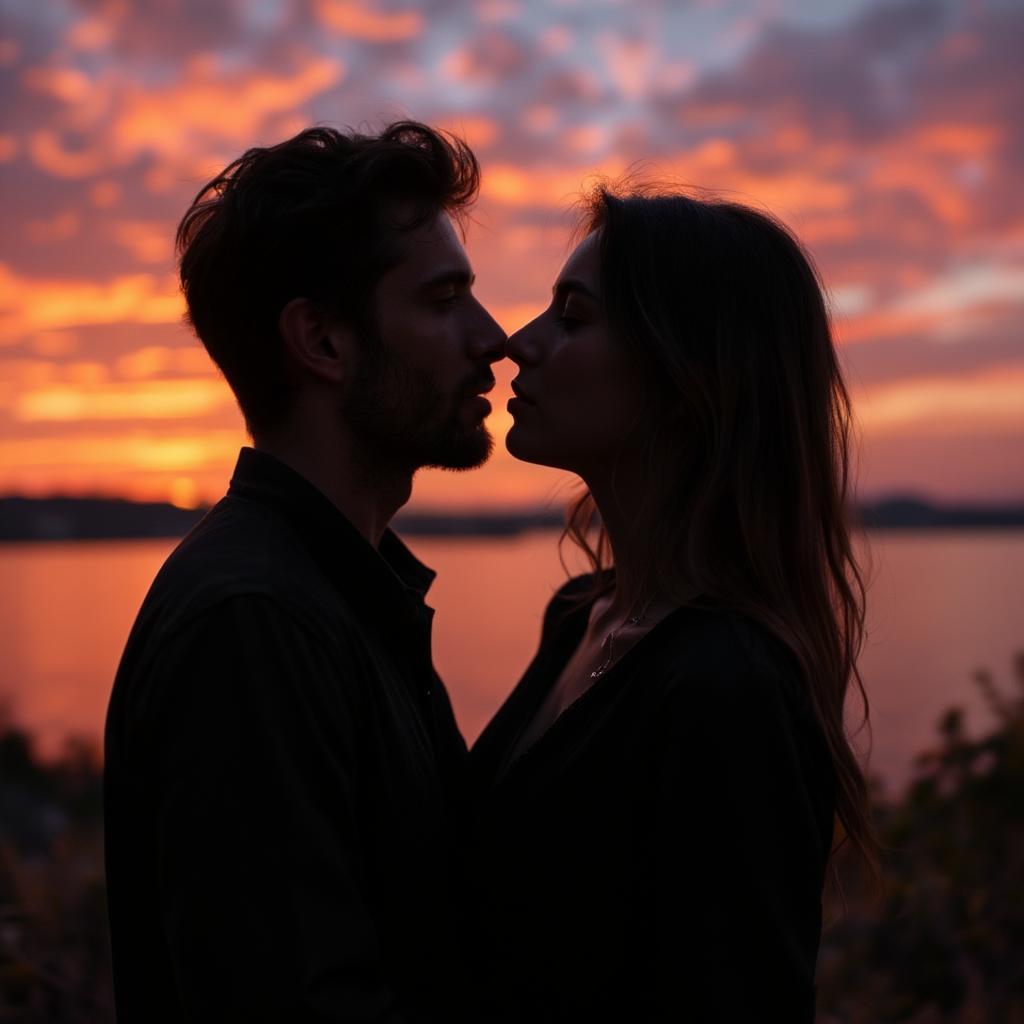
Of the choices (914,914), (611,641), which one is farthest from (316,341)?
(914,914)

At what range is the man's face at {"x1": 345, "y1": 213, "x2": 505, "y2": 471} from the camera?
2.61 meters

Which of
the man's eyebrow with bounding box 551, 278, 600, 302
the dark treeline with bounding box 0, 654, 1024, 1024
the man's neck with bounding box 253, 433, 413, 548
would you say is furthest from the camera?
the dark treeline with bounding box 0, 654, 1024, 1024

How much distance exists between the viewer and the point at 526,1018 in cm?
222

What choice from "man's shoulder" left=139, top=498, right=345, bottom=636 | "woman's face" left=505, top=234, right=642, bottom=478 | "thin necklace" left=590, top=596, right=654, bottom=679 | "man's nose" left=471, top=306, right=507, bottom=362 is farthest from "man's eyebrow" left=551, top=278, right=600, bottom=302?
"man's shoulder" left=139, top=498, right=345, bottom=636

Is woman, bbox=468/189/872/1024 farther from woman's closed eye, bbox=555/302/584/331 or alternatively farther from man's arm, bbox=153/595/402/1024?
man's arm, bbox=153/595/402/1024

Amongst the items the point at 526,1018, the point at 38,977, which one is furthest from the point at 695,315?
the point at 38,977

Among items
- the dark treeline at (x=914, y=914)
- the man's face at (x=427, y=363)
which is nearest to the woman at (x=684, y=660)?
the man's face at (x=427, y=363)

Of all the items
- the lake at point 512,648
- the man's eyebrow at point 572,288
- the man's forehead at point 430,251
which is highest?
the man's forehead at point 430,251

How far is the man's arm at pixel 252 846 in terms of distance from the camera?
168 cm

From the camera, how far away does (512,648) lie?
80.9 ft

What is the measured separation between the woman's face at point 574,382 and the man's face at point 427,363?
11cm

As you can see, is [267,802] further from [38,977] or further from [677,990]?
[38,977]

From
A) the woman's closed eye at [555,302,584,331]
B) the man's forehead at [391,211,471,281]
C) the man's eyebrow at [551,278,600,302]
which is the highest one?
the man's forehead at [391,211,471,281]

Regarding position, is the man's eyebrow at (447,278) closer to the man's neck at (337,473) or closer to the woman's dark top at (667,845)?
the man's neck at (337,473)
